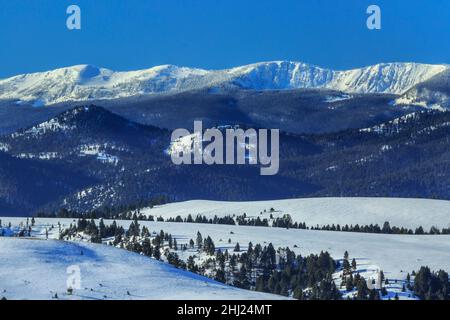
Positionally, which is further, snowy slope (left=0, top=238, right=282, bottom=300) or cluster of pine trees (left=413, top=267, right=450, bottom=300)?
cluster of pine trees (left=413, top=267, right=450, bottom=300)

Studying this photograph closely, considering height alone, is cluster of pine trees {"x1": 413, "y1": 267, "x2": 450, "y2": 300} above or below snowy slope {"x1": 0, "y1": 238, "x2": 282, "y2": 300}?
below

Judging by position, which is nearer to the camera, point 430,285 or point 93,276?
point 93,276

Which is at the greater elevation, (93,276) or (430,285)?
(93,276)

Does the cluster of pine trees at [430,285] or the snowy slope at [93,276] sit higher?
the snowy slope at [93,276]

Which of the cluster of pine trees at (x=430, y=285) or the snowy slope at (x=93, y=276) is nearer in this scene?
the snowy slope at (x=93, y=276)
